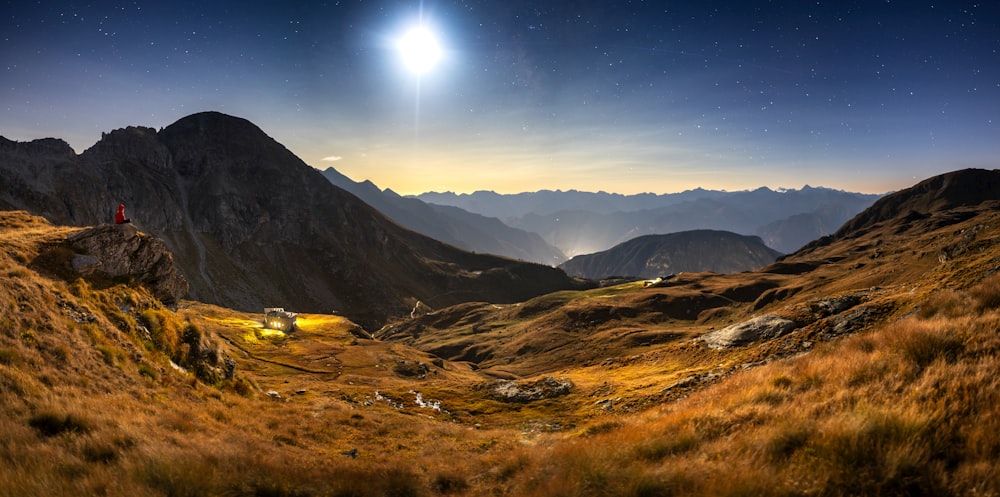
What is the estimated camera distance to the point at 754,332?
3512cm

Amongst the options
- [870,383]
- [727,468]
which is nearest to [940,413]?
[870,383]

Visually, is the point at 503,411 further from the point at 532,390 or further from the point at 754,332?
the point at 754,332

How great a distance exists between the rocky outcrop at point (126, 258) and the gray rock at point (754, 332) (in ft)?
138

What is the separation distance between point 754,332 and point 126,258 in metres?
45.2

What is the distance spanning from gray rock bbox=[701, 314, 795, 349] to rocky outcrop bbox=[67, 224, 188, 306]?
138 feet

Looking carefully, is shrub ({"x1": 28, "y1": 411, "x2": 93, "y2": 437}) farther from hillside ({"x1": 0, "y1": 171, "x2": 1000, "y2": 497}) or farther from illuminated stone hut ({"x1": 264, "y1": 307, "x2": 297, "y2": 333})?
illuminated stone hut ({"x1": 264, "y1": 307, "x2": 297, "y2": 333})

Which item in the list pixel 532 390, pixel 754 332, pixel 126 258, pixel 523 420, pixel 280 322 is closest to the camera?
pixel 126 258

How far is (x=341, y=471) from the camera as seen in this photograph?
34.1ft

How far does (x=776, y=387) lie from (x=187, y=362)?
26639mm

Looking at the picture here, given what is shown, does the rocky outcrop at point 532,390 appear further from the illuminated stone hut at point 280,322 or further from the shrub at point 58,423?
the illuminated stone hut at point 280,322

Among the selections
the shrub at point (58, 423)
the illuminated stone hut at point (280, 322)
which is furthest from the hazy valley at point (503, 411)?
the illuminated stone hut at point (280, 322)

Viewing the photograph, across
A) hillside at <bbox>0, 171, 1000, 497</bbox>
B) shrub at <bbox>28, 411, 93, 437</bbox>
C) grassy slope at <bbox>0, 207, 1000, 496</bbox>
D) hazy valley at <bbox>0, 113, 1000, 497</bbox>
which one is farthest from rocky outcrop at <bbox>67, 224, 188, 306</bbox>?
shrub at <bbox>28, 411, 93, 437</bbox>

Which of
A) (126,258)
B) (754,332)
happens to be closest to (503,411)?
(754,332)

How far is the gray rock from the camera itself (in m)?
33.2
